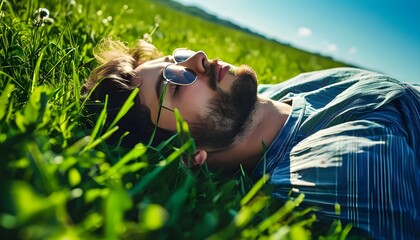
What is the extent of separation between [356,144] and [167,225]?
139 centimetres

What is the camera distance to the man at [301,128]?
1.93 m

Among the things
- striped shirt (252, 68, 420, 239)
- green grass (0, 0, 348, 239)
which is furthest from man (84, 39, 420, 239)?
green grass (0, 0, 348, 239)

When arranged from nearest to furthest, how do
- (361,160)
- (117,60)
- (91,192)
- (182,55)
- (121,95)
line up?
1. (91,192)
2. (361,160)
3. (121,95)
4. (182,55)
5. (117,60)

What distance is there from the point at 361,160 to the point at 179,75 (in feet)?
4.44

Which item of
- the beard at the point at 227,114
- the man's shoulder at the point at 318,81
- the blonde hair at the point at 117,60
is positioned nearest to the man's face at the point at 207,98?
the beard at the point at 227,114

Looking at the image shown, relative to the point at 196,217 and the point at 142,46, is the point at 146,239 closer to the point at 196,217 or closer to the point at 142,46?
the point at 196,217

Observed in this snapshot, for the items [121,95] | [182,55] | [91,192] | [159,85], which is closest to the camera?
[91,192]

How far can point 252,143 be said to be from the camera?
2830 mm

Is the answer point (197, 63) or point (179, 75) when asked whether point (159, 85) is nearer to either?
point (179, 75)

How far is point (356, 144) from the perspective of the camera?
6.90 ft

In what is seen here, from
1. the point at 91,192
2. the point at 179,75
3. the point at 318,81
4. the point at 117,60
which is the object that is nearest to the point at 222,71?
the point at 179,75

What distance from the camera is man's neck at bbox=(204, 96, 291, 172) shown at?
2.76m

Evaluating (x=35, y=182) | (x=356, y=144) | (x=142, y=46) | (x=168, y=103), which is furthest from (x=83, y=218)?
(x=142, y=46)

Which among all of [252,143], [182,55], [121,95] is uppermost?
[182,55]
